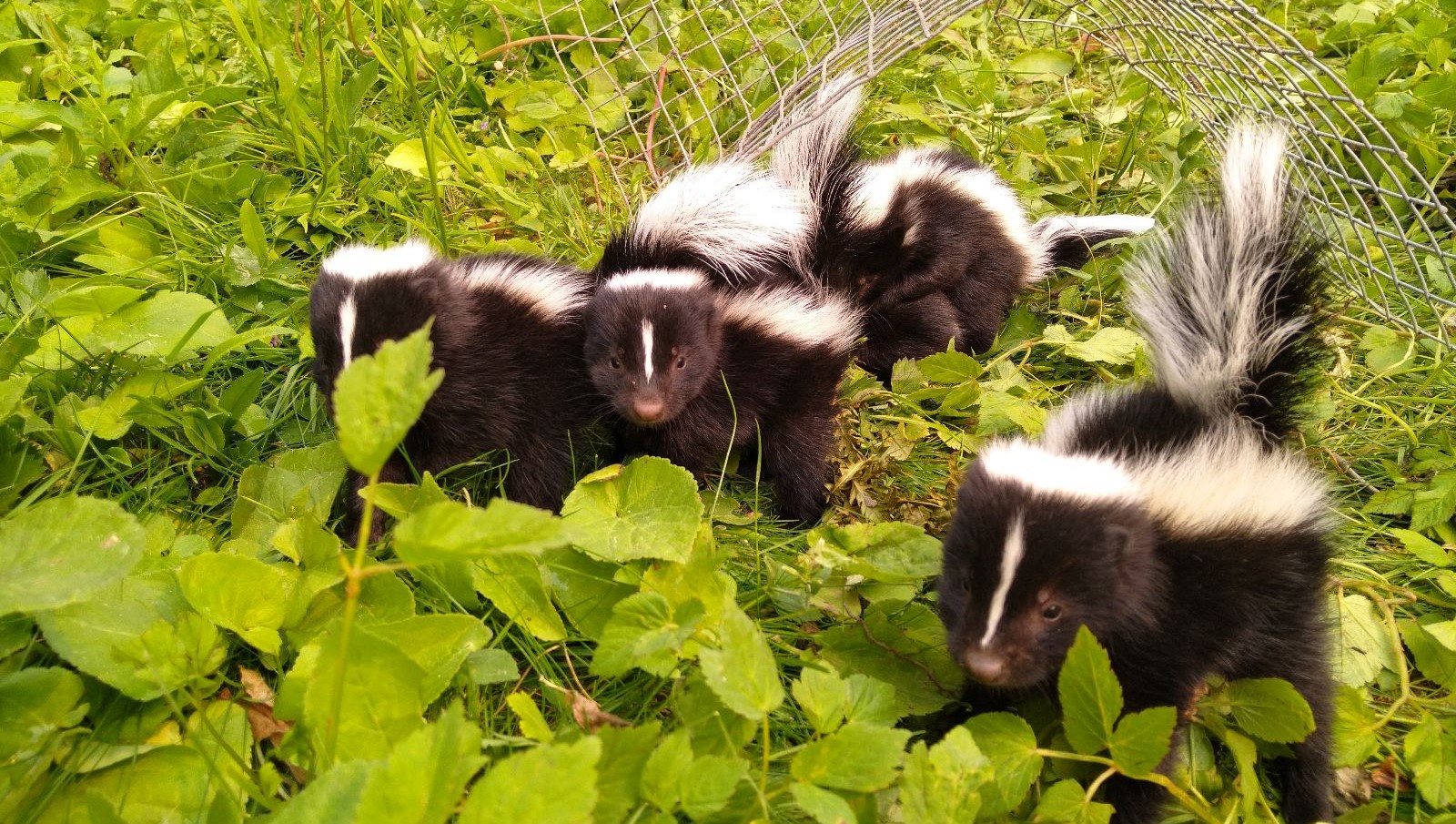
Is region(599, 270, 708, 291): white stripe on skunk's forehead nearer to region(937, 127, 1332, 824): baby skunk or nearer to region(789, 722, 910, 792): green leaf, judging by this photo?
region(937, 127, 1332, 824): baby skunk

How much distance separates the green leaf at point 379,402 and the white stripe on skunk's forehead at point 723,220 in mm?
1969

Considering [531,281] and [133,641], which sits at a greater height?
[531,281]

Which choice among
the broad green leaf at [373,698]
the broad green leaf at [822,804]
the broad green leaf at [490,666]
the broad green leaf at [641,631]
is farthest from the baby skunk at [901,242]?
the broad green leaf at [373,698]

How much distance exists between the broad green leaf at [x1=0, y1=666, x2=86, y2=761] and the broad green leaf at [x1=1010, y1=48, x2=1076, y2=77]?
4.64m

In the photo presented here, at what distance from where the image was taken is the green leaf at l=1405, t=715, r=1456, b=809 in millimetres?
2170

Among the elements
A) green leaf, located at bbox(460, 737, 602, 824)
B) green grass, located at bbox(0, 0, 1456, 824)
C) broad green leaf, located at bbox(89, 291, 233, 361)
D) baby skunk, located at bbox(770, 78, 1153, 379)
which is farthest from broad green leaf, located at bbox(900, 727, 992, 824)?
broad green leaf, located at bbox(89, 291, 233, 361)

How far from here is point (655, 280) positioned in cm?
301

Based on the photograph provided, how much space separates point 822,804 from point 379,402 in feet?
3.24

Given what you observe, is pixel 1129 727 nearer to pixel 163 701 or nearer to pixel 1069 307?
pixel 163 701

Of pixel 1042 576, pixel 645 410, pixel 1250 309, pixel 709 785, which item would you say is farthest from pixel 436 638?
pixel 1250 309

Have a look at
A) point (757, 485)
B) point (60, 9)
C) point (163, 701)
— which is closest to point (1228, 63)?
point (757, 485)

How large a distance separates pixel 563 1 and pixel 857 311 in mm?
2446

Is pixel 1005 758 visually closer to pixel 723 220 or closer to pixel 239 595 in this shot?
pixel 239 595

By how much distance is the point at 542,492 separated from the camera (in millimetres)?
2850
